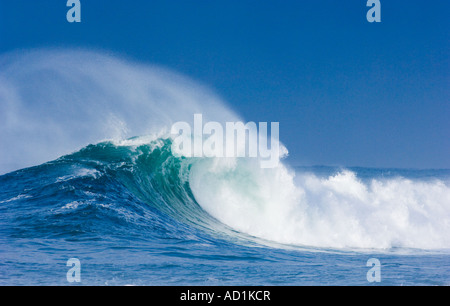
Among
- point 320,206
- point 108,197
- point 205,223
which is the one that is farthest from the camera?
point 320,206

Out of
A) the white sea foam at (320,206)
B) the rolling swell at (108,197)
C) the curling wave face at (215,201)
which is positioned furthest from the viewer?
the white sea foam at (320,206)

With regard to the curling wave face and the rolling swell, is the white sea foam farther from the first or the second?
the rolling swell

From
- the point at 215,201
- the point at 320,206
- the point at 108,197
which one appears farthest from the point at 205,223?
the point at 320,206

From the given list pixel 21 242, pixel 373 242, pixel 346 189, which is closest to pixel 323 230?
pixel 373 242

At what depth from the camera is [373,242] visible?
34.9ft

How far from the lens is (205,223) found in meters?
11.0

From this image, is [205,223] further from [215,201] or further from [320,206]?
[320,206]

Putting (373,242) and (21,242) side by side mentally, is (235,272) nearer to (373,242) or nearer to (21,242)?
(21,242)

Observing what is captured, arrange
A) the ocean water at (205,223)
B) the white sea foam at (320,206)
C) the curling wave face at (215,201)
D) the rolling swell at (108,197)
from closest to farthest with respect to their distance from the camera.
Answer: the ocean water at (205,223) → the rolling swell at (108,197) → the curling wave face at (215,201) → the white sea foam at (320,206)

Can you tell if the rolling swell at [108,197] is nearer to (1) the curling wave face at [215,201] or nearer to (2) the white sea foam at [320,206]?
(1) the curling wave face at [215,201]

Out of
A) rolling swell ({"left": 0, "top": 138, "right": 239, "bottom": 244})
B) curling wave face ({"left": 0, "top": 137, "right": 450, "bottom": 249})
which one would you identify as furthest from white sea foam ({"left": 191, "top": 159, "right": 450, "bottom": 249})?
rolling swell ({"left": 0, "top": 138, "right": 239, "bottom": 244})

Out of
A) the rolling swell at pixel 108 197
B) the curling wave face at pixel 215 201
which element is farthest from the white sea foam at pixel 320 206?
the rolling swell at pixel 108 197

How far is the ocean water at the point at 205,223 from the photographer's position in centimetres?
611

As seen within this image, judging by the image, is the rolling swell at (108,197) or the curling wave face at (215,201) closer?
the rolling swell at (108,197)
